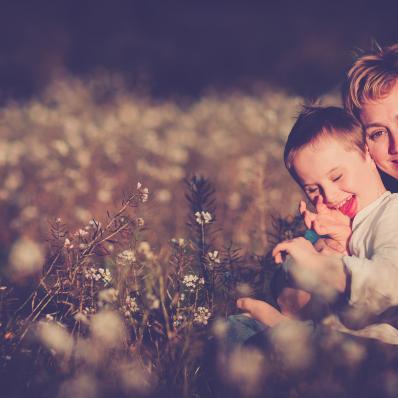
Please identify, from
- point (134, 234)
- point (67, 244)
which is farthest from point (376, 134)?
point (67, 244)

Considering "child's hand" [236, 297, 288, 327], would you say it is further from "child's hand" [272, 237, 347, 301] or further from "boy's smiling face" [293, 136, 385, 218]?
"boy's smiling face" [293, 136, 385, 218]

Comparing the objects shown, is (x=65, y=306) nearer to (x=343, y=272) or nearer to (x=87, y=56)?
(x=343, y=272)

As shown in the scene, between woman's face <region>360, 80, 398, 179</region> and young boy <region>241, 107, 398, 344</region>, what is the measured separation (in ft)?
0.19

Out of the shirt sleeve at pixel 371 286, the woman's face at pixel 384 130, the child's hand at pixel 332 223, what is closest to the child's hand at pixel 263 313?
the shirt sleeve at pixel 371 286

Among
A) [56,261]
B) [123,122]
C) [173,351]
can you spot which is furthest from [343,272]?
[123,122]

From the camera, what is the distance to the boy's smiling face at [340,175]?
3.39m

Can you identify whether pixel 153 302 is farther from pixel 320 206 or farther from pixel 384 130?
pixel 384 130

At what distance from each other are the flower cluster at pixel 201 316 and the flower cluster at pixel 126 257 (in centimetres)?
43

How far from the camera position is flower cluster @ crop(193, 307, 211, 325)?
3.25m

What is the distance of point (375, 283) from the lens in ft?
9.30

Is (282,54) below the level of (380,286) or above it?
above

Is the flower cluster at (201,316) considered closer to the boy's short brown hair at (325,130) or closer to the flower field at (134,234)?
the flower field at (134,234)

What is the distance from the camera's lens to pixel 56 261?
350 centimetres

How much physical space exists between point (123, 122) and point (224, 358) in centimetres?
783
